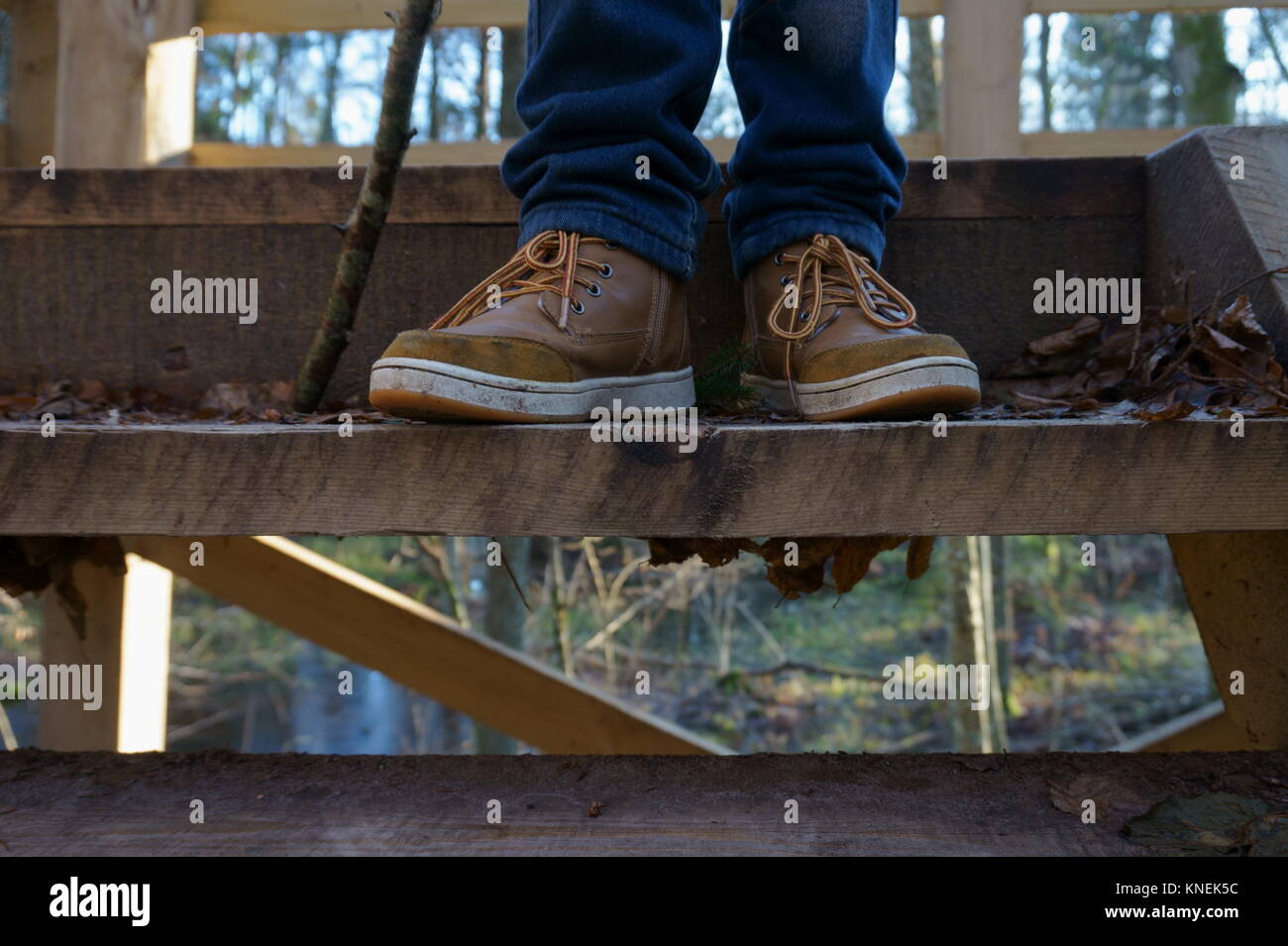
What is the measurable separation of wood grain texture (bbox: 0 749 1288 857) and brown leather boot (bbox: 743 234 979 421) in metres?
0.41

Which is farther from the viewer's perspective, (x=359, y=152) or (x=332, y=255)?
(x=359, y=152)

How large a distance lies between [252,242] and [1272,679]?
66.2 inches

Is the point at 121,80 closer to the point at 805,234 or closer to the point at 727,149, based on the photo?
the point at 727,149

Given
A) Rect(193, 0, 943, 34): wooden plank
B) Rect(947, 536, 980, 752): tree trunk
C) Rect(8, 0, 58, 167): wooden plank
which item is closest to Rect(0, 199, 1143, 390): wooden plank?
Rect(193, 0, 943, 34): wooden plank

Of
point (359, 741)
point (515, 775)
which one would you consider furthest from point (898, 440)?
point (359, 741)

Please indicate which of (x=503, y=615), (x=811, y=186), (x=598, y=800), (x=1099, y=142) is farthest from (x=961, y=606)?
(x=598, y=800)

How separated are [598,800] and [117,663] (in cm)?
165

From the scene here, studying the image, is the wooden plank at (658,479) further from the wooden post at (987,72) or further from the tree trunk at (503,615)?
the tree trunk at (503,615)

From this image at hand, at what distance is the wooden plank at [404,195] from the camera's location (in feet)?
5.49

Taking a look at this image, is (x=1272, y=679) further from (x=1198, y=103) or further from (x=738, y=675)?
(x=1198, y=103)

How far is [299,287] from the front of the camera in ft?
5.72

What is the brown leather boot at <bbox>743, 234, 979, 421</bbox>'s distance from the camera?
110 centimetres

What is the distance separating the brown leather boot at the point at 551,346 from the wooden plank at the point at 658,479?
0.05 m

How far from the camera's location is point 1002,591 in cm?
595
